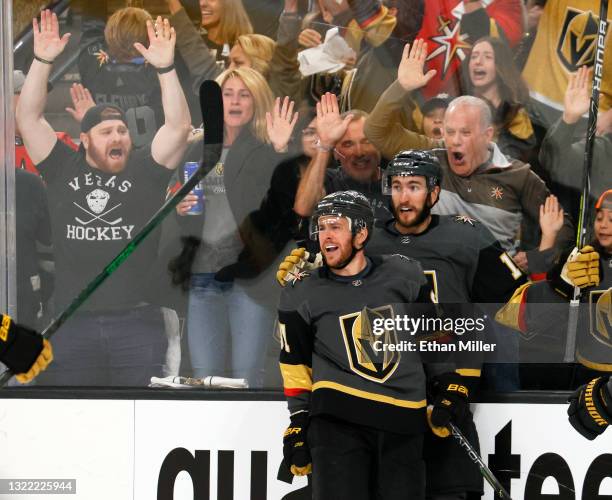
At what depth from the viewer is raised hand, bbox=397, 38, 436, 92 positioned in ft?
12.9

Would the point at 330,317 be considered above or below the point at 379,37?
below

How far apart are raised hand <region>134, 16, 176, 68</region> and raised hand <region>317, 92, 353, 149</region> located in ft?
1.54

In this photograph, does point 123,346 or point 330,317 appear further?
point 123,346

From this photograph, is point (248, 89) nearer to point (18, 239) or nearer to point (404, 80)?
point (404, 80)

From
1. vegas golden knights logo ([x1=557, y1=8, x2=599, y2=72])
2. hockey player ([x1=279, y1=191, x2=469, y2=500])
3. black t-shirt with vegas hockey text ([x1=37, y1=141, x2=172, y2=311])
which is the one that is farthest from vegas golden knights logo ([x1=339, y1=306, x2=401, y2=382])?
vegas golden knights logo ([x1=557, y1=8, x2=599, y2=72])

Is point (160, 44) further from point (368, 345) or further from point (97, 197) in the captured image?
point (368, 345)

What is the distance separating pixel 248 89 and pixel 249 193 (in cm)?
31

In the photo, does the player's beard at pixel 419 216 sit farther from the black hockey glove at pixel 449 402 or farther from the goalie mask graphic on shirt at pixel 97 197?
the goalie mask graphic on shirt at pixel 97 197

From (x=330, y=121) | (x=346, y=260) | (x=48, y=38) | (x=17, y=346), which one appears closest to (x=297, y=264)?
(x=346, y=260)

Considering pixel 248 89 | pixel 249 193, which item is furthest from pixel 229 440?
pixel 248 89

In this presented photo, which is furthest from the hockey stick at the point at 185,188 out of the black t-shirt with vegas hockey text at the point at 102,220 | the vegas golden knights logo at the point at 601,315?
the vegas golden knights logo at the point at 601,315

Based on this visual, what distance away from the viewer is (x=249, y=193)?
3.98m

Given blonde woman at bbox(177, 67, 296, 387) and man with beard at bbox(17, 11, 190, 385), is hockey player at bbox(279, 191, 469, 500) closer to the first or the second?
blonde woman at bbox(177, 67, 296, 387)

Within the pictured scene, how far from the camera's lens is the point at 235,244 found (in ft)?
13.1
